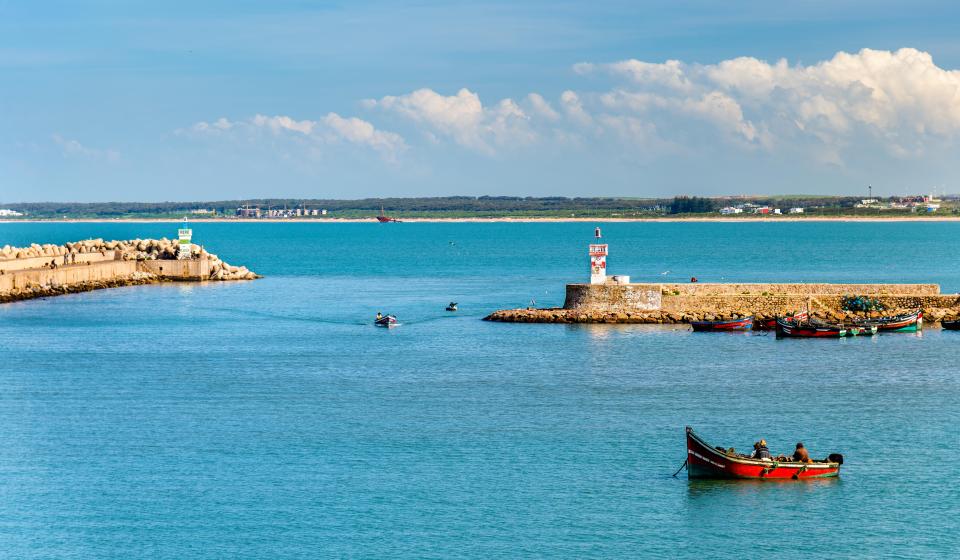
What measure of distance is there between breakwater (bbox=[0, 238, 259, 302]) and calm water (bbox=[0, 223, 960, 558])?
15.5 meters

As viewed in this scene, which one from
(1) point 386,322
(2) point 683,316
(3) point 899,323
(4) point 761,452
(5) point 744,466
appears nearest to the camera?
(5) point 744,466

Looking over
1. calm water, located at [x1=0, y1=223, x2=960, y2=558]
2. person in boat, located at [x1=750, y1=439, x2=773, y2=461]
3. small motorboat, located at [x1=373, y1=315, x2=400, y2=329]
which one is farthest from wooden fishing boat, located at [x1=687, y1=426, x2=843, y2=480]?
small motorboat, located at [x1=373, y1=315, x2=400, y2=329]

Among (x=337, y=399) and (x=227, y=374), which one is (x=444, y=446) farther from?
(x=227, y=374)

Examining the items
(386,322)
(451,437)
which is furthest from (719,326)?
A: (451,437)

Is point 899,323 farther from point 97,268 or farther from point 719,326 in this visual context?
point 97,268

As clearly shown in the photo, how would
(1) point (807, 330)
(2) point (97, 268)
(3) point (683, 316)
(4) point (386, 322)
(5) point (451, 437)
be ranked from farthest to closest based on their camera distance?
(2) point (97, 268), (4) point (386, 322), (3) point (683, 316), (1) point (807, 330), (5) point (451, 437)

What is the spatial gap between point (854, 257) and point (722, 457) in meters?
112

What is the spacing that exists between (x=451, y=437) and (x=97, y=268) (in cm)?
6526

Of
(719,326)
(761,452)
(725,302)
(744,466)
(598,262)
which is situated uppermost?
(598,262)

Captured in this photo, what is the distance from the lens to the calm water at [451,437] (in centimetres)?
2981

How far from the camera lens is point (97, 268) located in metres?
98.1

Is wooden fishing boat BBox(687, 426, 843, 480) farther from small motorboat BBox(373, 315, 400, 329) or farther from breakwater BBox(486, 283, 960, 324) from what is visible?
small motorboat BBox(373, 315, 400, 329)

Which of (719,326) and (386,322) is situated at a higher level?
(719,326)

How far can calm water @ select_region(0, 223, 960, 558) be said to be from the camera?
29.8 meters
